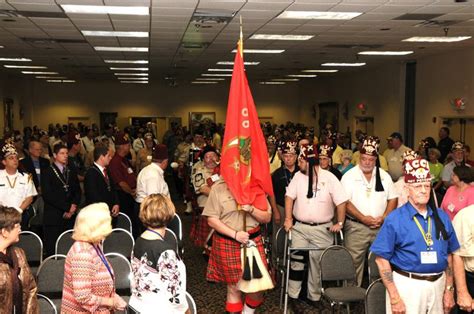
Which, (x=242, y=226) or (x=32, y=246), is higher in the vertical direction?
(x=242, y=226)

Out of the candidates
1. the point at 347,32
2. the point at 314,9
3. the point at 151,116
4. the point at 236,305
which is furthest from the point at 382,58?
the point at 151,116

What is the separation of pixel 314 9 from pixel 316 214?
3369 millimetres

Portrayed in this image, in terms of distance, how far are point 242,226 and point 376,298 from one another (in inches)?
48.1

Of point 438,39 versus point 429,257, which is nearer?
point 429,257

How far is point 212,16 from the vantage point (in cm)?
800

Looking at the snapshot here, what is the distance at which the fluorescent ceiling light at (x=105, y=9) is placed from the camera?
24.1ft

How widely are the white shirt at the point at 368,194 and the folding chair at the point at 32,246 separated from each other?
3063 mm

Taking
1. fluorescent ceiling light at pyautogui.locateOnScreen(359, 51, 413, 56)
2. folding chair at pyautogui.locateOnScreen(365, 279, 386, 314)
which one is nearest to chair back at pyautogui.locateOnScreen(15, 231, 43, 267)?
folding chair at pyautogui.locateOnScreen(365, 279, 386, 314)

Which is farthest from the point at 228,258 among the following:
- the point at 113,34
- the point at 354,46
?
the point at 354,46

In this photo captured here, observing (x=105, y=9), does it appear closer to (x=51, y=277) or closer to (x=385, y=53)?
(x=51, y=277)

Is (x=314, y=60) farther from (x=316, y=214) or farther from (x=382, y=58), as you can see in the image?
(x=316, y=214)

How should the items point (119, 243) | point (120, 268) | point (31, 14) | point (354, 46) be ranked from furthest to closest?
point (354, 46)
point (31, 14)
point (119, 243)
point (120, 268)

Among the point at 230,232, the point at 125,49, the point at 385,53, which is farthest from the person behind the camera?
the point at 385,53

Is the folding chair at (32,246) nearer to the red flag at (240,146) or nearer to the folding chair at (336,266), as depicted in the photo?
the red flag at (240,146)
